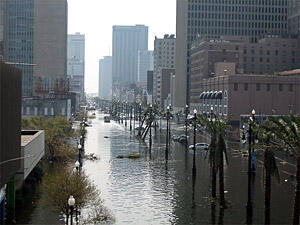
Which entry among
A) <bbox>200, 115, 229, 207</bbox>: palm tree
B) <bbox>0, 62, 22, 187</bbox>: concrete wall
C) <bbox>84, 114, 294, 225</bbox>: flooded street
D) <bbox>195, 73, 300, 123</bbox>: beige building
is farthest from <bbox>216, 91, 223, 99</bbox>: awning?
<bbox>0, 62, 22, 187</bbox>: concrete wall

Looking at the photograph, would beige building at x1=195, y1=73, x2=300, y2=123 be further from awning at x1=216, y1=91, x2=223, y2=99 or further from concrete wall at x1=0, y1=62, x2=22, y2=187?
concrete wall at x1=0, y1=62, x2=22, y2=187

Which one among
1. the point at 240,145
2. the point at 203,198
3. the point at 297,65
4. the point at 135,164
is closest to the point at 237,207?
the point at 203,198

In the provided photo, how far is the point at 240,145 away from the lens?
10006cm

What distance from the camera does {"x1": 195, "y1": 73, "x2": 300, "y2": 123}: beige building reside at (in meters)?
131

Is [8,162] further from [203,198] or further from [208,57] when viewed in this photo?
[208,57]

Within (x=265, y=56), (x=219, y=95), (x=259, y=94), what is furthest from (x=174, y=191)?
(x=265, y=56)

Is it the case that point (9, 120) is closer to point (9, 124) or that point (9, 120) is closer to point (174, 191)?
point (9, 124)

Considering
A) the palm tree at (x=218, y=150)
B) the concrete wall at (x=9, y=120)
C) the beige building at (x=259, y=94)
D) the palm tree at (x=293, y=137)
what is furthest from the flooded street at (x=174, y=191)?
the beige building at (x=259, y=94)

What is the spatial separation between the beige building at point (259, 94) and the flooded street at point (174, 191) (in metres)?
49.1

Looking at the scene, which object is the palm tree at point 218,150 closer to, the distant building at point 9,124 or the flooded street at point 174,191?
the flooded street at point 174,191

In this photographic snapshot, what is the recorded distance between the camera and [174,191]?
5212cm

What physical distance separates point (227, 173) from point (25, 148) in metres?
29.9

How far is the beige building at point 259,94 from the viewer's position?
13112 centimetres

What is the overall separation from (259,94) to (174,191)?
279 feet
